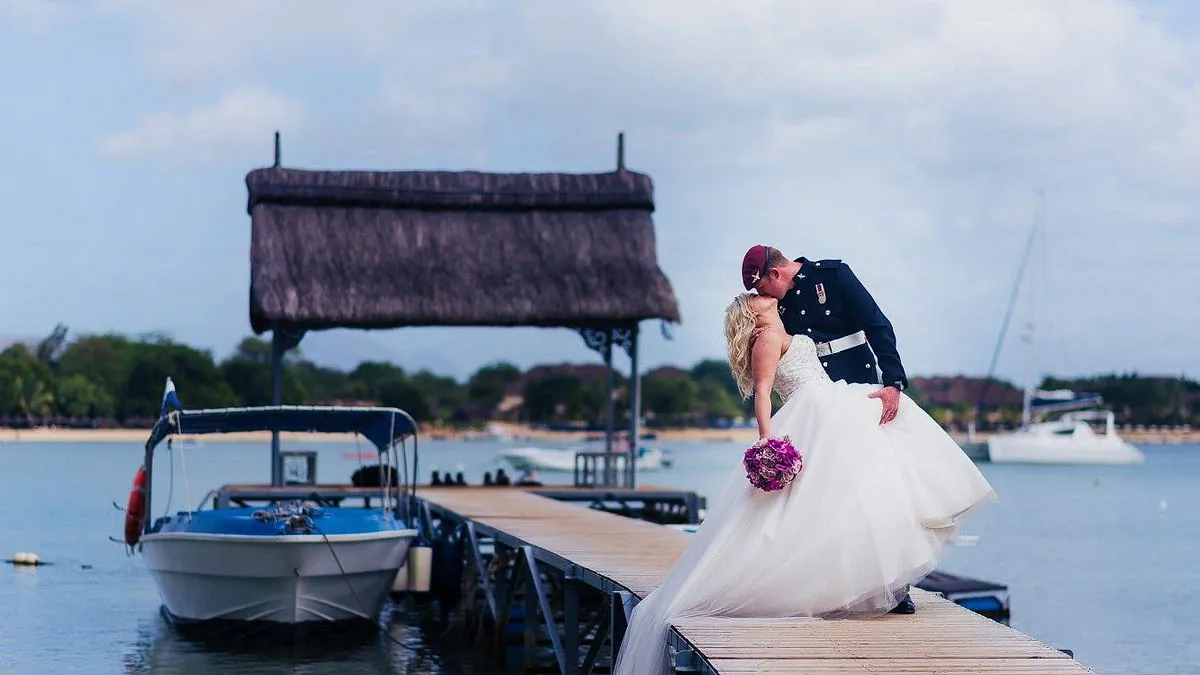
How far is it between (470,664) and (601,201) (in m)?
10.9

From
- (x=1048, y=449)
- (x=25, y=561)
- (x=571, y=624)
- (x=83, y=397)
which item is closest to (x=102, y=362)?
(x=83, y=397)

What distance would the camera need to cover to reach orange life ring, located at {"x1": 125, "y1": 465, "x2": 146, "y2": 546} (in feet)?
72.6

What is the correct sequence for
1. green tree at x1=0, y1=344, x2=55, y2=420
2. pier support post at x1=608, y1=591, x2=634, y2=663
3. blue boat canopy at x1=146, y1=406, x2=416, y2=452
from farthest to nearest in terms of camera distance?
green tree at x1=0, y1=344, x2=55, y2=420
blue boat canopy at x1=146, y1=406, x2=416, y2=452
pier support post at x1=608, y1=591, x2=634, y2=663

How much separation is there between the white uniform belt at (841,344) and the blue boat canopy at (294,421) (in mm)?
11211

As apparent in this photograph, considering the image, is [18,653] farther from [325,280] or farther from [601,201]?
[601,201]

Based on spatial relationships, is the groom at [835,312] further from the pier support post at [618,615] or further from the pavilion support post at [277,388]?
the pavilion support post at [277,388]

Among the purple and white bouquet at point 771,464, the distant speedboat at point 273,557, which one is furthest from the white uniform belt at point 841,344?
the distant speedboat at point 273,557

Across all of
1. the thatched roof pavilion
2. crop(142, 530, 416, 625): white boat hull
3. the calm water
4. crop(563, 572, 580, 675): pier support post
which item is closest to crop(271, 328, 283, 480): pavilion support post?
the thatched roof pavilion

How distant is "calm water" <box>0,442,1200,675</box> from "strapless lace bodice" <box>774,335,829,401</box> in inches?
363

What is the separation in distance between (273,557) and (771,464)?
1029 cm

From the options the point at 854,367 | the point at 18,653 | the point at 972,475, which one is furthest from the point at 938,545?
Answer: the point at 18,653

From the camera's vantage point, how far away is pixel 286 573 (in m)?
18.6

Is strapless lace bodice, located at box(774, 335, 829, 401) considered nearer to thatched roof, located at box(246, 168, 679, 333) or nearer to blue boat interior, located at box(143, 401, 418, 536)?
blue boat interior, located at box(143, 401, 418, 536)

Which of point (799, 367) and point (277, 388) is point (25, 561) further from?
point (799, 367)
